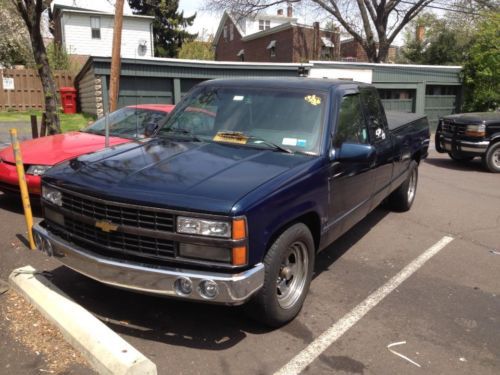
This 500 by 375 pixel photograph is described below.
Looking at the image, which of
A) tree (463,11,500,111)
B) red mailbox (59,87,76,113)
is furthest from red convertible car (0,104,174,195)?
tree (463,11,500,111)

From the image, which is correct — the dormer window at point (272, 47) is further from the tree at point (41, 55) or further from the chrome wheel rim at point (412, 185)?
the chrome wheel rim at point (412, 185)

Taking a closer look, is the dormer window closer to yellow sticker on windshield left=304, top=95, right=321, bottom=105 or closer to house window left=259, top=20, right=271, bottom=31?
house window left=259, top=20, right=271, bottom=31

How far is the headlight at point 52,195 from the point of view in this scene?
3507mm

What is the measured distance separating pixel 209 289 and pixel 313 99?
6.83ft

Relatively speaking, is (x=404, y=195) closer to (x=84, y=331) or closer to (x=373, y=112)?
(x=373, y=112)

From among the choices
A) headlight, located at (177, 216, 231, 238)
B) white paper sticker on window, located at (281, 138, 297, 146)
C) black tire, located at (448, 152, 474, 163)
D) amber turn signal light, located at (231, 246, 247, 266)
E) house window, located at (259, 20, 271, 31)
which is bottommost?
black tire, located at (448, 152, 474, 163)

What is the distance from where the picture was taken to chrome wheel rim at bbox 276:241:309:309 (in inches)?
140

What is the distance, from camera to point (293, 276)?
3699mm

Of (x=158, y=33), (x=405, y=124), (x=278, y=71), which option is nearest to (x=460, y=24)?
(x=278, y=71)

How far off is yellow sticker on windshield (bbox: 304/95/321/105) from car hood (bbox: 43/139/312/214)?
26.0 inches

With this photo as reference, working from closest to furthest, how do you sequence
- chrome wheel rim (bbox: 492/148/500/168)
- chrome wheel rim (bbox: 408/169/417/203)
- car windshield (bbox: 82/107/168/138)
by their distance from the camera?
chrome wheel rim (bbox: 408/169/417/203) < car windshield (bbox: 82/107/168/138) < chrome wheel rim (bbox: 492/148/500/168)

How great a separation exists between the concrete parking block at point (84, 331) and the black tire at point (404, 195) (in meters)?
4.86

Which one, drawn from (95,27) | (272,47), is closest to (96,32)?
(95,27)

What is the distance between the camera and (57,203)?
353 centimetres
